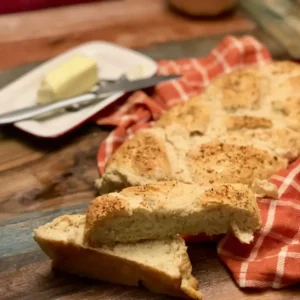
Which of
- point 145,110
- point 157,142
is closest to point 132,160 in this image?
point 157,142

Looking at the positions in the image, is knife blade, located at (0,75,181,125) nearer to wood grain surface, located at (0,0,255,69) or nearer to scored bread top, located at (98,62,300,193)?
scored bread top, located at (98,62,300,193)

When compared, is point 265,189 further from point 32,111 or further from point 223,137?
point 32,111

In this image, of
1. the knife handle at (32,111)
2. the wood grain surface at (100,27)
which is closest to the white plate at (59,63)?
the knife handle at (32,111)

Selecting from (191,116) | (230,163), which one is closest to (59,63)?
(191,116)

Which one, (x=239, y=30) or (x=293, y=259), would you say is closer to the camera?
(x=293, y=259)

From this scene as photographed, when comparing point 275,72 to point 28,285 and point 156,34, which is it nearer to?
point 156,34

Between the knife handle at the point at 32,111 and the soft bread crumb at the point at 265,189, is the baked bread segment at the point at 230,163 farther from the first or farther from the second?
the knife handle at the point at 32,111
